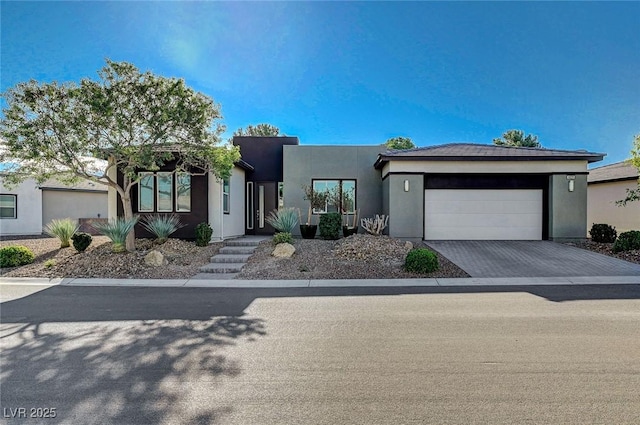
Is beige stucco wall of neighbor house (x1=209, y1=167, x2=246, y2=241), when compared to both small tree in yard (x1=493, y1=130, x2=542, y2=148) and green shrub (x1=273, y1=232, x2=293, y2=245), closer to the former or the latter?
green shrub (x1=273, y1=232, x2=293, y2=245)

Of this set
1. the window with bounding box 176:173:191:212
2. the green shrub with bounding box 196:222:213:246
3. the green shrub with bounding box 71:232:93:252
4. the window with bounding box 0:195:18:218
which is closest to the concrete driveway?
the green shrub with bounding box 196:222:213:246

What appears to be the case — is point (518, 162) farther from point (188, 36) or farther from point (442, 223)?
point (188, 36)

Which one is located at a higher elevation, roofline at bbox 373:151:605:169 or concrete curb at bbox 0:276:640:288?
roofline at bbox 373:151:605:169

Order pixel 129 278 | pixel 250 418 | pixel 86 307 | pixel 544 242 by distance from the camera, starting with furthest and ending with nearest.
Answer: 1. pixel 544 242
2. pixel 129 278
3. pixel 86 307
4. pixel 250 418

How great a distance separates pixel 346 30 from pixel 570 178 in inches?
398

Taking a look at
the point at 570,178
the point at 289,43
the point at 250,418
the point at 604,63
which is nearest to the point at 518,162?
the point at 570,178

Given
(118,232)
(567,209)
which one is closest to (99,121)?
(118,232)

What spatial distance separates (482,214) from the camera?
13.7m

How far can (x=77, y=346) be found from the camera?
453 cm

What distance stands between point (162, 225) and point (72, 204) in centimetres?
1420

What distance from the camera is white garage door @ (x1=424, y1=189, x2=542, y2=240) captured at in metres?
13.7

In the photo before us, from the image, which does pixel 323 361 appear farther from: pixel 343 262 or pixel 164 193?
pixel 164 193

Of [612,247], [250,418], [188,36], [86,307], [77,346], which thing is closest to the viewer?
[250,418]

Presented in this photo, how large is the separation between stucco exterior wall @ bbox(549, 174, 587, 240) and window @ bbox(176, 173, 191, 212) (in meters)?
13.9
